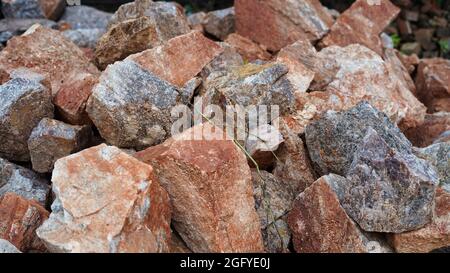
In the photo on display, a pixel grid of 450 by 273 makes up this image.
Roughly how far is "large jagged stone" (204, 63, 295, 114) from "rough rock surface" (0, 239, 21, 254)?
1.37 metres

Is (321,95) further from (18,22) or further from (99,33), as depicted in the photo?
(18,22)

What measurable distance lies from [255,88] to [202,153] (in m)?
0.78

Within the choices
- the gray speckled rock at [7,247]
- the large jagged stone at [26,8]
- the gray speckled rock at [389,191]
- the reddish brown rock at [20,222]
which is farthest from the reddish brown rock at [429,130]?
the large jagged stone at [26,8]

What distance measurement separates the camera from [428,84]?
474 centimetres

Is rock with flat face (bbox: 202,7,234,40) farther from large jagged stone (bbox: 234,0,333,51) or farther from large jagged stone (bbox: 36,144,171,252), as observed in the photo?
large jagged stone (bbox: 36,144,171,252)

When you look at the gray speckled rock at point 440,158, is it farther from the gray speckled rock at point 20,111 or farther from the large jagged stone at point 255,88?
the gray speckled rock at point 20,111

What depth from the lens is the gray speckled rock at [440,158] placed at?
3.17 m

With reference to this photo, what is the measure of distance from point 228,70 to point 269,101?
43 centimetres

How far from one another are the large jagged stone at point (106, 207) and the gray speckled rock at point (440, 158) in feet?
5.13

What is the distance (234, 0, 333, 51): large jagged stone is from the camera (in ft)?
14.8

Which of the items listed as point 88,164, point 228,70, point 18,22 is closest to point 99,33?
point 18,22

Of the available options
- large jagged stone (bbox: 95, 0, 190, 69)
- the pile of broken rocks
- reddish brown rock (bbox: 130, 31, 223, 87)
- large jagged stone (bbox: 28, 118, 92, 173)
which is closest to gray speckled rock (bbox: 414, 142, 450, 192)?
the pile of broken rocks

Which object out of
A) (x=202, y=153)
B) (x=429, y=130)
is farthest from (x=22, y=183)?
(x=429, y=130)
